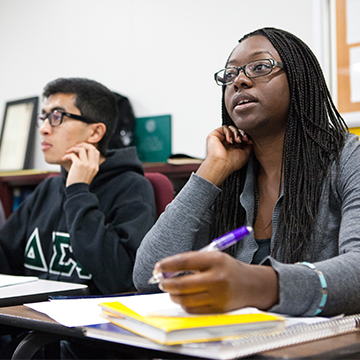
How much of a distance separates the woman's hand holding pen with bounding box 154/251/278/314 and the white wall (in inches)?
58.9

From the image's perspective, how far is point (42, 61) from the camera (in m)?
3.35

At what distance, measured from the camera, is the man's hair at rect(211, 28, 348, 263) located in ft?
3.34

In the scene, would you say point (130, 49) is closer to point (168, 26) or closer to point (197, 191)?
point (168, 26)

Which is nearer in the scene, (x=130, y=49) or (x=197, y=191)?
(x=197, y=191)

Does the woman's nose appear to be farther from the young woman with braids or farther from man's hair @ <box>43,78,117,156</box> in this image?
man's hair @ <box>43,78,117,156</box>

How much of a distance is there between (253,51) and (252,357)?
0.77 meters

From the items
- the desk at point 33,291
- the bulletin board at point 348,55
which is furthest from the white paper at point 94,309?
the bulletin board at point 348,55

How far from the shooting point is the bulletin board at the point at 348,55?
1807mm

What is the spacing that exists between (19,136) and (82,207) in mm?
1982

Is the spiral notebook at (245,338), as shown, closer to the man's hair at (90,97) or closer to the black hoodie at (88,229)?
the black hoodie at (88,229)

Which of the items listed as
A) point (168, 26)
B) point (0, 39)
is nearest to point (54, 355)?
point (168, 26)

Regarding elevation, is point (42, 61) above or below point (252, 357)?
above

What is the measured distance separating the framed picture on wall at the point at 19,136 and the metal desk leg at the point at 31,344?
8.50 feet

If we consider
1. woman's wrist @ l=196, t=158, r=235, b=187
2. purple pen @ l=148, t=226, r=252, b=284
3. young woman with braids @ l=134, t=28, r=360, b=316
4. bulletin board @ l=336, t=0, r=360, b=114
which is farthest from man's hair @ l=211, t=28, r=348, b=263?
bulletin board @ l=336, t=0, r=360, b=114
